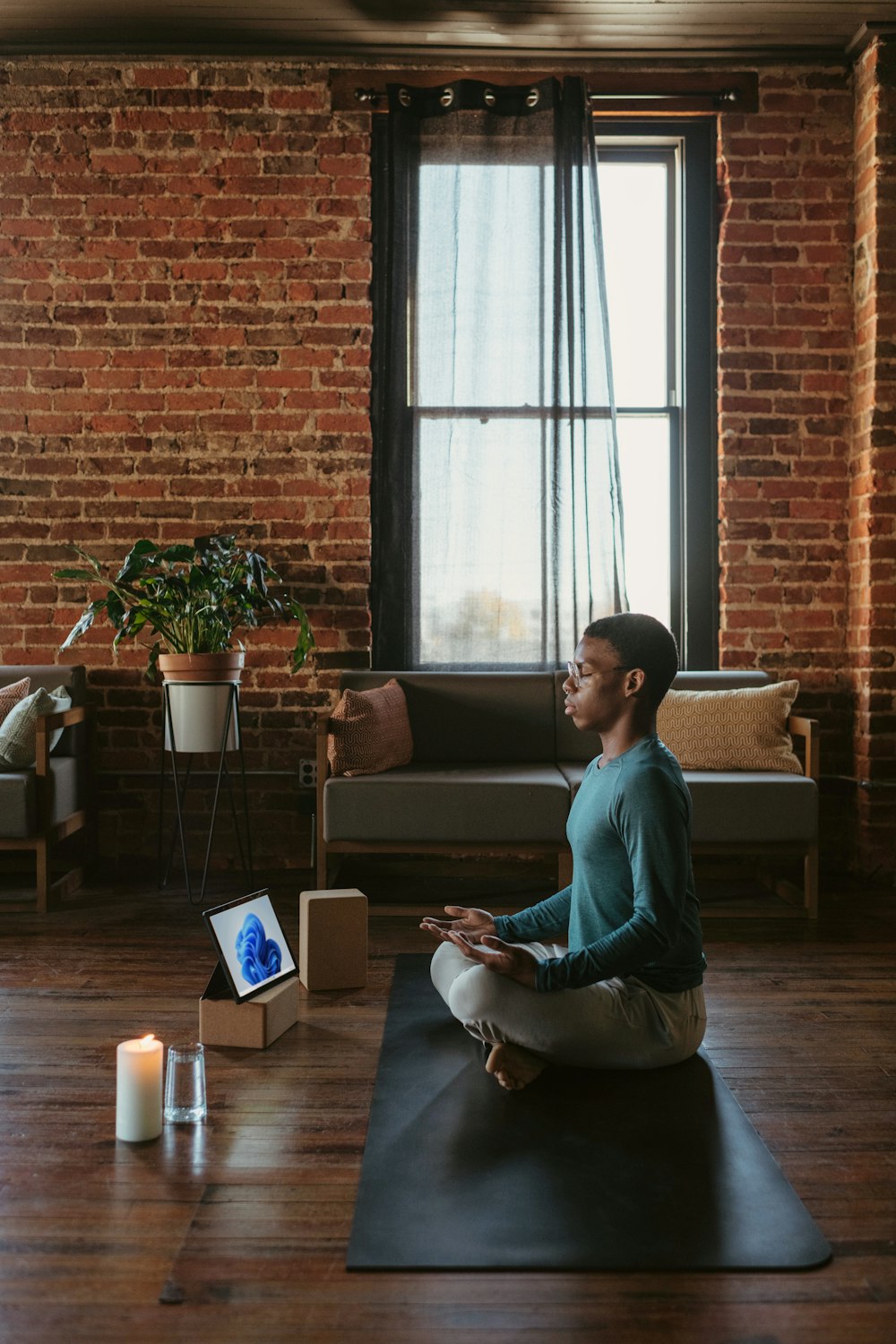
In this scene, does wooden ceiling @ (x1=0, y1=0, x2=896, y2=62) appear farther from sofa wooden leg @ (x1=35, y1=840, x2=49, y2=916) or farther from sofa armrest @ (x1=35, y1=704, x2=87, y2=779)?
sofa wooden leg @ (x1=35, y1=840, x2=49, y2=916)

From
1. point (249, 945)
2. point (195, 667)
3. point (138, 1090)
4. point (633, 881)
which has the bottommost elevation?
point (138, 1090)

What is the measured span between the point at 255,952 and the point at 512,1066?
0.72m

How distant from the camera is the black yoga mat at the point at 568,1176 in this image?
1636 mm

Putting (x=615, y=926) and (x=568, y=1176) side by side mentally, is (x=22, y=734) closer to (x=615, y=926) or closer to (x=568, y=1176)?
(x=615, y=926)

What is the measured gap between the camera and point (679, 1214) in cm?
174

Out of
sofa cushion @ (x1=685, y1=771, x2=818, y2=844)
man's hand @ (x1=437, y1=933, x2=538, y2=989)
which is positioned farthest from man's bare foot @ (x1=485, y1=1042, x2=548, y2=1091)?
sofa cushion @ (x1=685, y1=771, x2=818, y2=844)

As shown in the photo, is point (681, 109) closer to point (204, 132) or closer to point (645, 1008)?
point (204, 132)

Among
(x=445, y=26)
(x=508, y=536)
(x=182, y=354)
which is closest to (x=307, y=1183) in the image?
(x=508, y=536)

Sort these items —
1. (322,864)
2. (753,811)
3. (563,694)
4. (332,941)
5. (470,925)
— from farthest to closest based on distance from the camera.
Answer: (563,694) → (322,864) → (753,811) → (332,941) → (470,925)

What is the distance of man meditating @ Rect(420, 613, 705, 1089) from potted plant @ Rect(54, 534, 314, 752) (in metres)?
2.04

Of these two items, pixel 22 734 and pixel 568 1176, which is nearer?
pixel 568 1176

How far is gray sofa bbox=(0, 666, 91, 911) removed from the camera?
384 centimetres

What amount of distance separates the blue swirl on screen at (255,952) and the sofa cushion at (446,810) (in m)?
1.08

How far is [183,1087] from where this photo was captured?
83.3 inches
